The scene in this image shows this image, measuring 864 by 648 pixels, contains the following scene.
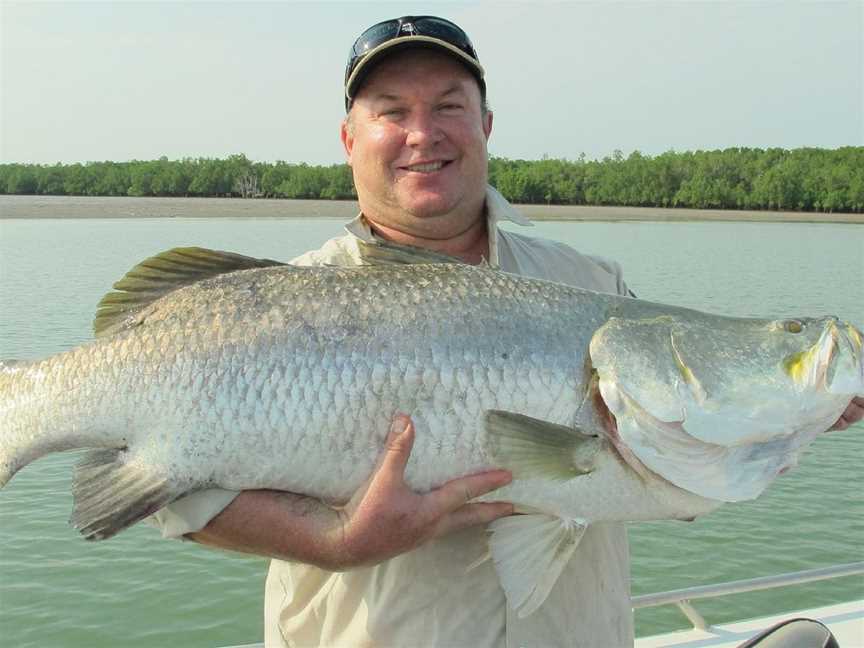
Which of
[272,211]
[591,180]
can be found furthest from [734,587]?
[591,180]

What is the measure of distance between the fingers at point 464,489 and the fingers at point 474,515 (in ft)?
0.23

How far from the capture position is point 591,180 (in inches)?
2931

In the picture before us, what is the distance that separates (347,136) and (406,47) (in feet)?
1.59

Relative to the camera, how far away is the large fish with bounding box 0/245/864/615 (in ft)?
8.67

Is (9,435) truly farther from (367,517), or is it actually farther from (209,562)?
(209,562)

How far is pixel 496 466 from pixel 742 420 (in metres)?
0.77

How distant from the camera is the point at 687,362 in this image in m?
2.79

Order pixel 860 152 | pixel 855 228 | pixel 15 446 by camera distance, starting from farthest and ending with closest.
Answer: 1. pixel 860 152
2. pixel 855 228
3. pixel 15 446

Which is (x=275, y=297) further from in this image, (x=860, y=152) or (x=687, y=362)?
(x=860, y=152)

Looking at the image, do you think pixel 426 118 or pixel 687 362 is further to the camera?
pixel 426 118

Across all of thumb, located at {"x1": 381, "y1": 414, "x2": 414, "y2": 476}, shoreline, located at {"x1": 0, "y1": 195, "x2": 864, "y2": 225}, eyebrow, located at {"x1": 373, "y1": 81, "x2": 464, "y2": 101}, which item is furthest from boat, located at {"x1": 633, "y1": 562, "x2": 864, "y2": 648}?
shoreline, located at {"x1": 0, "y1": 195, "x2": 864, "y2": 225}

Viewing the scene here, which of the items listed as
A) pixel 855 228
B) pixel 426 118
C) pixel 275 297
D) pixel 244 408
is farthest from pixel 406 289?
pixel 855 228

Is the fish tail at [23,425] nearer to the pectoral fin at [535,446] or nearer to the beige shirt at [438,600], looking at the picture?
the beige shirt at [438,600]

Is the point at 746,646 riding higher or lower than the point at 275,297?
lower
